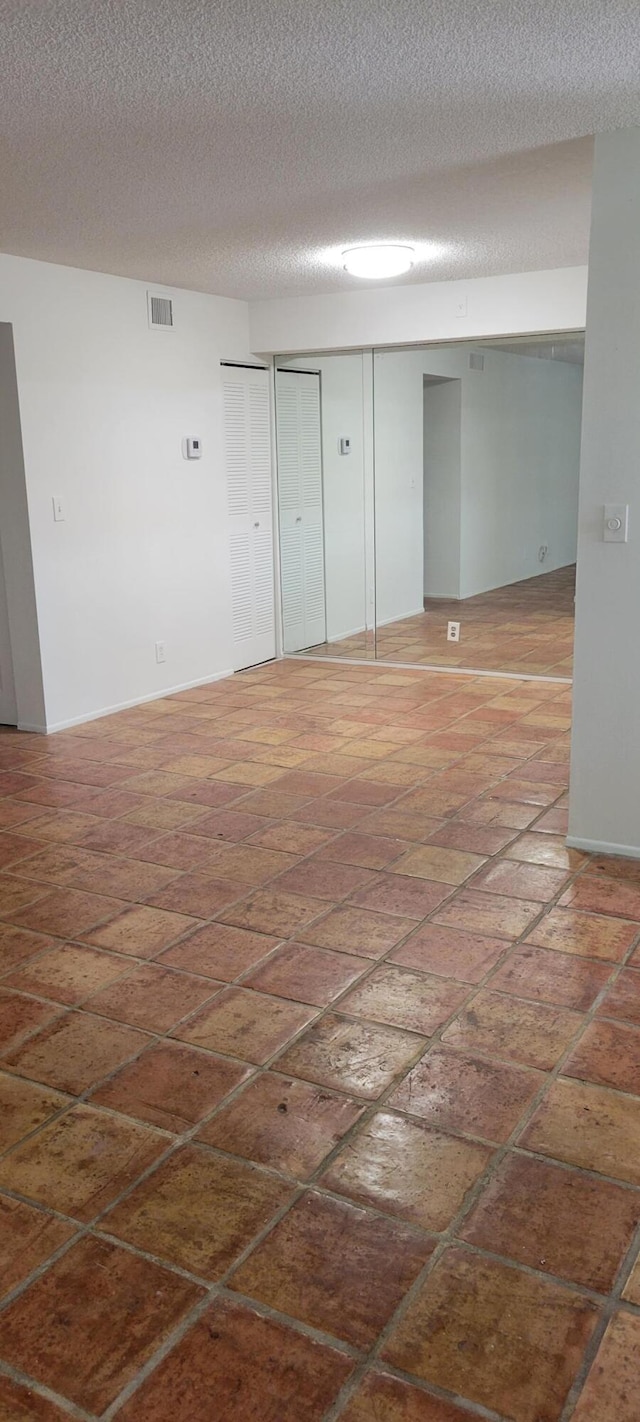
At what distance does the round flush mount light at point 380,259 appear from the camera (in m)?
5.09

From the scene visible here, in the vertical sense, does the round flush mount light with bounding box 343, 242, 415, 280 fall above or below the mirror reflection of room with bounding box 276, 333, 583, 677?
above

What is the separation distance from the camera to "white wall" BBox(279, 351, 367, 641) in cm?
708

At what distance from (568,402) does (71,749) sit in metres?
6.75

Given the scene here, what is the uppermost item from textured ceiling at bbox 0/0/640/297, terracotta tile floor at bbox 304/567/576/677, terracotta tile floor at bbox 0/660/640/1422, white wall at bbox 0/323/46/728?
textured ceiling at bbox 0/0/640/297

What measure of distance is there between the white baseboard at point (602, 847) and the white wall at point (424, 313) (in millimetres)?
3306

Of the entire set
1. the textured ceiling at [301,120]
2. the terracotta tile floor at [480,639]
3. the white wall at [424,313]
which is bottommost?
the terracotta tile floor at [480,639]

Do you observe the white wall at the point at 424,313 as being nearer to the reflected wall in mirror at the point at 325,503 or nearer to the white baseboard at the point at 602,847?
the reflected wall in mirror at the point at 325,503

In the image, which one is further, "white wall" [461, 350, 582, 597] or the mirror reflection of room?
"white wall" [461, 350, 582, 597]

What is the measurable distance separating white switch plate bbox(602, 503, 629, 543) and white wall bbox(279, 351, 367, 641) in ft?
12.7

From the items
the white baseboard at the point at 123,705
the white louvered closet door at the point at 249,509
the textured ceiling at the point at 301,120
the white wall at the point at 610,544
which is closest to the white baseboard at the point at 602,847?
the white wall at the point at 610,544

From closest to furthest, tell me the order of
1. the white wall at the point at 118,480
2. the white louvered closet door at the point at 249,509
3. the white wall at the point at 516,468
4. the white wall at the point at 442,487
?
the white wall at the point at 118,480
the white louvered closet door at the point at 249,509
the white wall at the point at 442,487
the white wall at the point at 516,468

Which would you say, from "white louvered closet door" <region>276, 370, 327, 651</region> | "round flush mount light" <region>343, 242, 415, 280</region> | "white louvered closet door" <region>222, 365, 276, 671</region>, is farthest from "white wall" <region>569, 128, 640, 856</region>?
"white louvered closet door" <region>276, 370, 327, 651</region>

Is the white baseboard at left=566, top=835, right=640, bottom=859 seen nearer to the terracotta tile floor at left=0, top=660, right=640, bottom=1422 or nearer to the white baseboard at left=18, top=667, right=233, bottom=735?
the terracotta tile floor at left=0, top=660, right=640, bottom=1422

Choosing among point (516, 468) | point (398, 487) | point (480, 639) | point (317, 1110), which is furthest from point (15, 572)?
point (516, 468)
